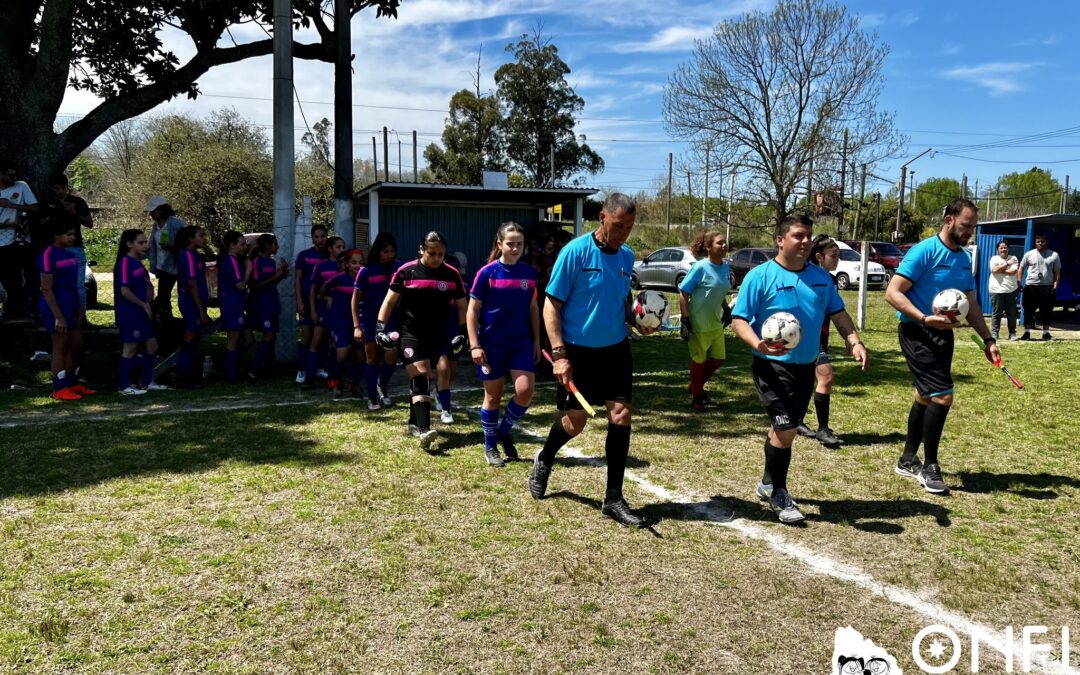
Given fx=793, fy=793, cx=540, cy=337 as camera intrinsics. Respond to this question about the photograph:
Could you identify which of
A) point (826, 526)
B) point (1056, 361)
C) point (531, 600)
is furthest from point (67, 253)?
point (1056, 361)

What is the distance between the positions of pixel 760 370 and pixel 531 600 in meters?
2.08

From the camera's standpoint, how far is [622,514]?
4883mm

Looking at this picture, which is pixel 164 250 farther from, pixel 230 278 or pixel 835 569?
pixel 835 569

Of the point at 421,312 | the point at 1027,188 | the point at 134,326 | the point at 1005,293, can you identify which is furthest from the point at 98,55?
the point at 1027,188

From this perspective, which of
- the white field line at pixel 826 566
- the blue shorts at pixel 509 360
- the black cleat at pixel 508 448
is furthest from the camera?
the black cleat at pixel 508 448

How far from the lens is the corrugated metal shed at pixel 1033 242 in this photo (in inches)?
711

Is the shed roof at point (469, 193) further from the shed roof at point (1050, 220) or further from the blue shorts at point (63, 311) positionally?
the shed roof at point (1050, 220)

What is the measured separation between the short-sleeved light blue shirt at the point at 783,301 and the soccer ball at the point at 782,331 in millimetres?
137

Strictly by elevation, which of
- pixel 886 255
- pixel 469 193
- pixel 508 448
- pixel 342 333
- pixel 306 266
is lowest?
pixel 508 448

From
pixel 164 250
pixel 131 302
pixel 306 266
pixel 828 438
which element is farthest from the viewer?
pixel 164 250

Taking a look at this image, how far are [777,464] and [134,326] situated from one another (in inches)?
285

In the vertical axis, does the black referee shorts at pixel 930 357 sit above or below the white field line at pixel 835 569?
above

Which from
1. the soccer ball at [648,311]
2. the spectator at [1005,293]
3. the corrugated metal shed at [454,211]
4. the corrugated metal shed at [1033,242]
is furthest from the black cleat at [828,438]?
the corrugated metal shed at [1033,242]

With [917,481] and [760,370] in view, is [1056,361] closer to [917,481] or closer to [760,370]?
[917,481]
